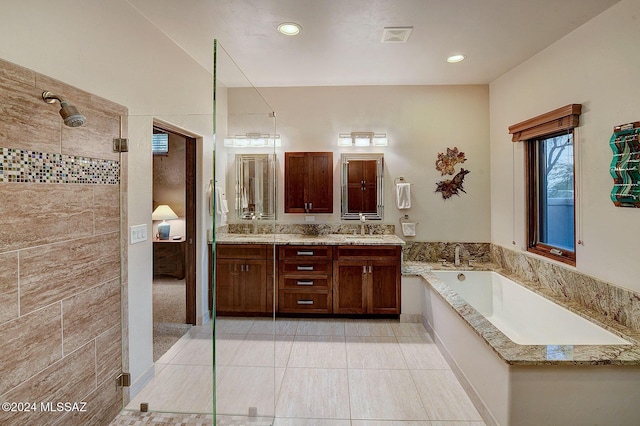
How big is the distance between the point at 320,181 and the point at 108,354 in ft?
8.91

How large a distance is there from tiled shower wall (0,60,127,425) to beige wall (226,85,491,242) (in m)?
2.29

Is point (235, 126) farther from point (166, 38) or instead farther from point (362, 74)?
point (362, 74)

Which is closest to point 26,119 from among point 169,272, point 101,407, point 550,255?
point 169,272

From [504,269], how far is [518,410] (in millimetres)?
2121

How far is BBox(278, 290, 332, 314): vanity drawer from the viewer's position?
346 centimetres

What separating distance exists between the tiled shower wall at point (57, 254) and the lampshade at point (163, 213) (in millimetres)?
366

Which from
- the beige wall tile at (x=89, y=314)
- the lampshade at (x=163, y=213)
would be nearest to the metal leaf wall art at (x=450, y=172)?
the lampshade at (x=163, y=213)

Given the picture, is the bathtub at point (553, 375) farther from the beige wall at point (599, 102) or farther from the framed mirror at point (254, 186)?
the framed mirror at point (254, 186)

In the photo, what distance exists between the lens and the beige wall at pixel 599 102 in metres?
2.02

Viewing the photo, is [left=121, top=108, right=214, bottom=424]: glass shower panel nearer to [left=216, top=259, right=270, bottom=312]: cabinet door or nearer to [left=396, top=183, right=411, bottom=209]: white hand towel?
[left=216, top=259, right=270, bottom=312]: cabinet door

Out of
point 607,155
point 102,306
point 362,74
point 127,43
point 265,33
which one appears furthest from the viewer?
point 362,74

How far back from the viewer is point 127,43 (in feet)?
6.76

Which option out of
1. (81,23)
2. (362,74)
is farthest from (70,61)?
(362,74)

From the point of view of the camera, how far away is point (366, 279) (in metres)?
3.44
